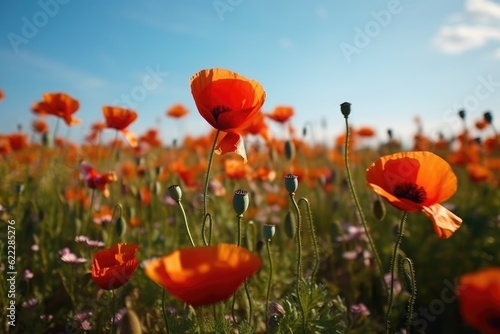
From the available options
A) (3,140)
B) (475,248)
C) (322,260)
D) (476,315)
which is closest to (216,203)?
(322,260)

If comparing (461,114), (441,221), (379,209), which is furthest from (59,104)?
(461,114)

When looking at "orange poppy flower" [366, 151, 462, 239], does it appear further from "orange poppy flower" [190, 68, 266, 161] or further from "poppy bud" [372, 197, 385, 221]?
"poppy bud" [372, 197, 385, 221]

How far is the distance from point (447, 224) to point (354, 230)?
1.45 meters

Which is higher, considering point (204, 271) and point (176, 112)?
point (176, 112)

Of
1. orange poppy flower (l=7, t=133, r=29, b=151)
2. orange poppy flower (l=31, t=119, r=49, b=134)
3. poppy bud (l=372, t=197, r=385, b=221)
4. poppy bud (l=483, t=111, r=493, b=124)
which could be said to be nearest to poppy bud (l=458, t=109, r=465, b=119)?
poppy bud (l=483, t=111, r=493, b=124)

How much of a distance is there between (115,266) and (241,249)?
557 mm

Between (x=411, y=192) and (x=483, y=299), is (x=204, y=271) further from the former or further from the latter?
(x=411, y=192)

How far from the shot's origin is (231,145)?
61.8 inches

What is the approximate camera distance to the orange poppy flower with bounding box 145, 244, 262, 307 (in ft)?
3.17

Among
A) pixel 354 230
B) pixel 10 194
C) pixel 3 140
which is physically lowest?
pixel 354 230

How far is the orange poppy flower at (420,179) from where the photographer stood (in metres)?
1.40

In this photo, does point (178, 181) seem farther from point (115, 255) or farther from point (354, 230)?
point (115, 255)

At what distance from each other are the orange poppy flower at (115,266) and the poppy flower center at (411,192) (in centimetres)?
91

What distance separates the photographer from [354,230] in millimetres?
2783
